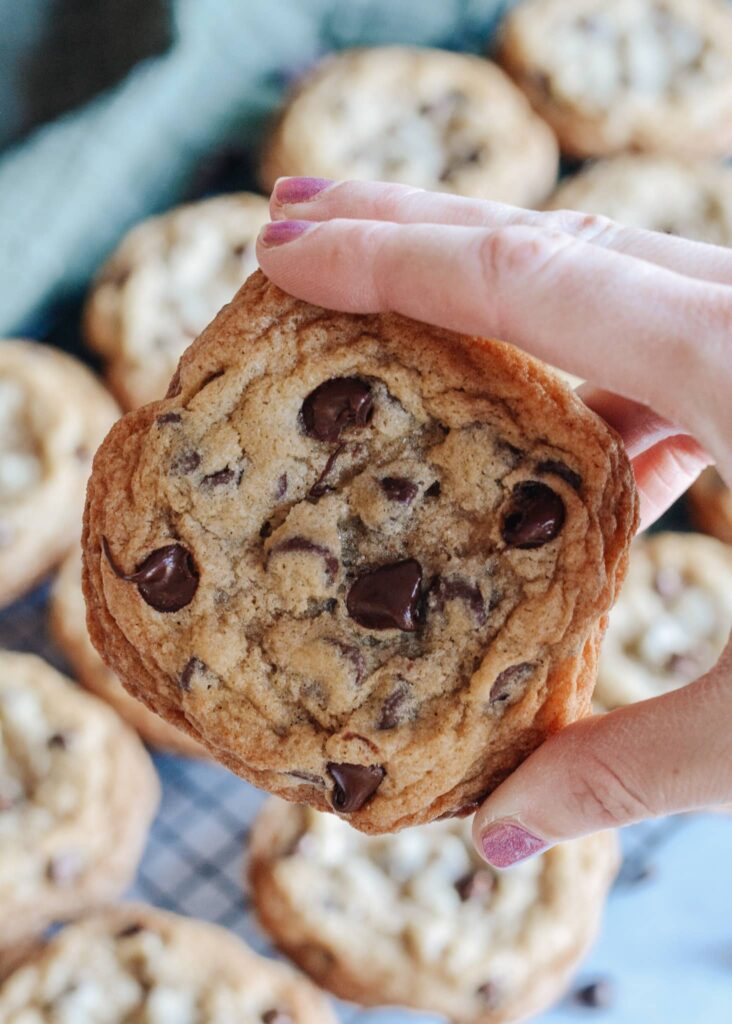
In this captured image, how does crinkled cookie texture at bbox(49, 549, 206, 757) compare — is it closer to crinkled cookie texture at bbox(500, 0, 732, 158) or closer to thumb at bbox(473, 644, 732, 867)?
thumb at bbox(473, 644, 732, 867)

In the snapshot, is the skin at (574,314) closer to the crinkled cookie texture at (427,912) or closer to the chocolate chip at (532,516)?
the chocolate chip at (532,516)

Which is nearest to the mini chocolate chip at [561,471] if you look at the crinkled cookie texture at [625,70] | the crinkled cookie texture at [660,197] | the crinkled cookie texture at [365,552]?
the crinkled cookie texture at [365,552]

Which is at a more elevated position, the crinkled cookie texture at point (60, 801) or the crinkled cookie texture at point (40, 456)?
the crinkled cookie texture at point (40, 456)

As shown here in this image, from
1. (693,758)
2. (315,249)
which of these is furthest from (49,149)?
(693,758)

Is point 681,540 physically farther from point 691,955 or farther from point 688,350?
point 688,350

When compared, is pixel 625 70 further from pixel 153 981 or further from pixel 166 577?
pixel 153 981

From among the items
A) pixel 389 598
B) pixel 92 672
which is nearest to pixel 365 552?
pixel 389 598
